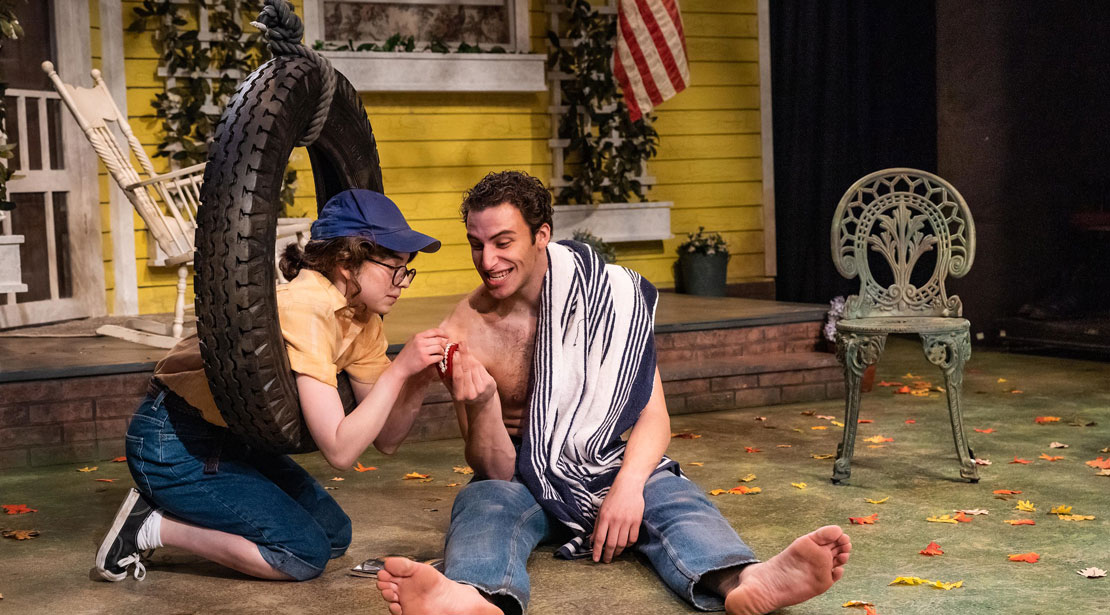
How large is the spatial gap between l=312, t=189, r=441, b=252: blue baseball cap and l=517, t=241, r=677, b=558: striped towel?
1.27 feet

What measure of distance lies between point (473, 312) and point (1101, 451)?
8.44 ft

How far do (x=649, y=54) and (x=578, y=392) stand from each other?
15.6ft

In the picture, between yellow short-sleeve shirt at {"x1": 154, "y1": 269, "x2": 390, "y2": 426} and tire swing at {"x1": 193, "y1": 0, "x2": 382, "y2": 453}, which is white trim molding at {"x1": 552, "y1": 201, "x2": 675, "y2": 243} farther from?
tire swing at {"x1": 193, "y1": 0, "x2": 382, "y2": 453}

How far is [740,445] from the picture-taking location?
455cm

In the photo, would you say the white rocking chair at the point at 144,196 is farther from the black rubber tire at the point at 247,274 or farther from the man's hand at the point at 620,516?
the man's hand at the point at 620,516

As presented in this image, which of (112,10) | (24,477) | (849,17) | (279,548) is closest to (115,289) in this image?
(112,10)

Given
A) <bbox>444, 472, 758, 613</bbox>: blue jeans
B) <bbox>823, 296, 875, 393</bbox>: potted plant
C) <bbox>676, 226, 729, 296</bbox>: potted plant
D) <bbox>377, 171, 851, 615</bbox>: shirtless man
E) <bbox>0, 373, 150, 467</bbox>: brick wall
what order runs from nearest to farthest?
<bbox>377, 171, 851, 615</bbox>: shirtless man, <bbox>444, 472, 758, 613</bbox>: blue jeans, <bbox>0, 373, 150, 467</bbox>: brick wall, <bbox>823, 296, 875, 393</bbox>: potted plant, <bbox>676, 226, 729, 296</bbox>: potted plant

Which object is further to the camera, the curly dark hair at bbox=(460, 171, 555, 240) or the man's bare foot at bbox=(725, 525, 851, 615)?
the curly dark hair at bbox=(460, 171, 555, 240)

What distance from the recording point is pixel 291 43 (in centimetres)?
290

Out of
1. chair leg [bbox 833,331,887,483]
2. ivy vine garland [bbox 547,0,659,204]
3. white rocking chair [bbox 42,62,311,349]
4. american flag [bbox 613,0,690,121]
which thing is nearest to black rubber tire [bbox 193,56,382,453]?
chair leg [bbox 833,331,887,483]

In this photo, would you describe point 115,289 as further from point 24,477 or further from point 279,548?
point 279,548

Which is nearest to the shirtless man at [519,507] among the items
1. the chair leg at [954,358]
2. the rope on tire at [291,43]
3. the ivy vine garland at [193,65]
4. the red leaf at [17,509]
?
the rope on tire at [291,43]

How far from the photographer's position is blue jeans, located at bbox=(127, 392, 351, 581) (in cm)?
280

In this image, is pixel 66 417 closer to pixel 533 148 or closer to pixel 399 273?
pixel 399 273
